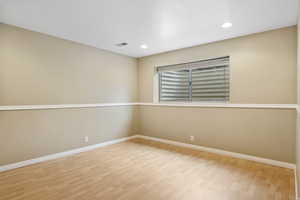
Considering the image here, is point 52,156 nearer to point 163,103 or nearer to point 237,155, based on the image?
point 163,103

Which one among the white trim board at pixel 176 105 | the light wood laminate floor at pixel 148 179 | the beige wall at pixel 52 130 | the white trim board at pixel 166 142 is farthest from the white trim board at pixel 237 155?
the beige wall at pixel 52 130

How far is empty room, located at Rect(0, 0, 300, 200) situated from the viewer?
7.24ft

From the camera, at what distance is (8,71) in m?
2.69

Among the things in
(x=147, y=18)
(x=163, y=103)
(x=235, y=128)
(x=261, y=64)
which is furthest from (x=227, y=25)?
(x=163, y=103)

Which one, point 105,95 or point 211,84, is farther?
point 105,95

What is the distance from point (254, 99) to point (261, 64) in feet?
2.06

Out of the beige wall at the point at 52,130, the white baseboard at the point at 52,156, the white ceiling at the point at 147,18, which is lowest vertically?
the white baseboard at the point at 52,156

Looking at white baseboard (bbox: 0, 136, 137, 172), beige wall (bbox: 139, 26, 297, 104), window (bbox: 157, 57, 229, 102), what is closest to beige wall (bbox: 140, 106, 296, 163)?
beige wall (bbox: 139, 26, 297, 104)

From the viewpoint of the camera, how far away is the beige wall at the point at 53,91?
2709mm

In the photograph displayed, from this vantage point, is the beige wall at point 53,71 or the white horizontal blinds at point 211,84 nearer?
the beige wall at point 53,71

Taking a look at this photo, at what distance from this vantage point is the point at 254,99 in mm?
3057

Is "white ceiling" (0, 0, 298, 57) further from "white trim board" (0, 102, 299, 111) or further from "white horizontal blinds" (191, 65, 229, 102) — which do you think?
"white trim board" (0, 102, 299, 111)

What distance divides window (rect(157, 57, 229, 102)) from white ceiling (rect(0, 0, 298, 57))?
633mm

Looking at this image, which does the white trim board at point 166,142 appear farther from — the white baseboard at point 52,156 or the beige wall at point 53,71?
the beige wall at point 53,71
